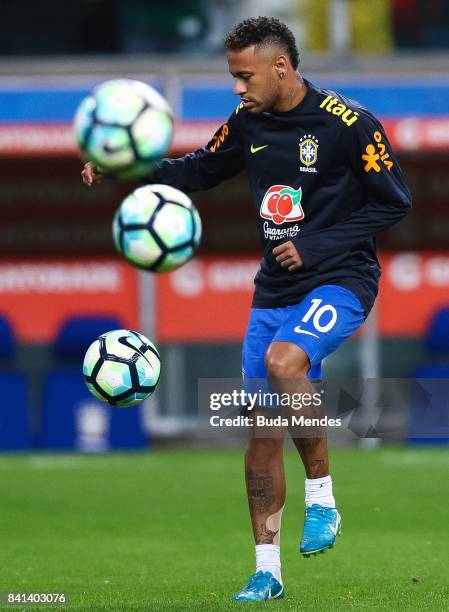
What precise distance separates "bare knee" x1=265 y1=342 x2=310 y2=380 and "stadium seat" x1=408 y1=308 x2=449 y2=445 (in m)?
6.81

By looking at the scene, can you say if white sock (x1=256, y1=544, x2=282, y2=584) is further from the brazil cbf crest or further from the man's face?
the man's face

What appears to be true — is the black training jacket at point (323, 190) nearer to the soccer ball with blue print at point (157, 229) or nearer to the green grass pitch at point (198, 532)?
the soccer ball with blue print at point (157, 229)

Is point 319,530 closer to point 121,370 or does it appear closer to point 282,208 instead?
point 121,370

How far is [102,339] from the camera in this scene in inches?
254

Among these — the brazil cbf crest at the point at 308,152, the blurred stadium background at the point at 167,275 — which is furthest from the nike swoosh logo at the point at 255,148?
the blurred stadium background at the point at 167,275

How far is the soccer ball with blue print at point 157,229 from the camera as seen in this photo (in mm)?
6211

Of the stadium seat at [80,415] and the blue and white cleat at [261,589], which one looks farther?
the stadium seat at [80,415]

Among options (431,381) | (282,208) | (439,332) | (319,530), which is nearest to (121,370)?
(282,208)

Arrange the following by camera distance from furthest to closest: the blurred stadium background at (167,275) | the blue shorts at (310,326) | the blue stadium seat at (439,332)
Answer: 1. the blue stadium seat at (439,332)
2. the blurred stadium background at (167,275)
3. the blue shorts at (310,326)

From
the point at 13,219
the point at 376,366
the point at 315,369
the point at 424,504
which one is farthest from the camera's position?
the point at 376,366

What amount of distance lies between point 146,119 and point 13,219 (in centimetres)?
690

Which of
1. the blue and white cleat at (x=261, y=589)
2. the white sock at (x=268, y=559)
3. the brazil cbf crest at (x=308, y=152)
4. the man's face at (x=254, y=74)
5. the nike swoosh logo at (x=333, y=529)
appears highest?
the man's face at (x=254, y=74)

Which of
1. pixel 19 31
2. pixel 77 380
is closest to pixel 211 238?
pixel 77 380

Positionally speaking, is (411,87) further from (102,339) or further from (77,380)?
(102,339)
